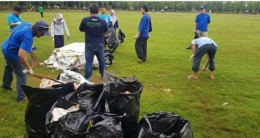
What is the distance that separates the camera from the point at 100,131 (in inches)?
115

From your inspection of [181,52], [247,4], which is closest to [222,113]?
[181,52]

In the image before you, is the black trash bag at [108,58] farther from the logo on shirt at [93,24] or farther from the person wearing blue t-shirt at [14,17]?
the person wearing blue t-shirt at [14,17]

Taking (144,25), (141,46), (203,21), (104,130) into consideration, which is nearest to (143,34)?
(144,25)

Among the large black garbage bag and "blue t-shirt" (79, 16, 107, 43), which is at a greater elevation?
"blue t-shirt" (79, 16, 107, 43)

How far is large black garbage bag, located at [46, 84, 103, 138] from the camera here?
3.04 m

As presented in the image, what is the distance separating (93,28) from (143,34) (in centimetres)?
294

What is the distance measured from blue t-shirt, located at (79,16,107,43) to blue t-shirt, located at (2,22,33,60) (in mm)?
1741

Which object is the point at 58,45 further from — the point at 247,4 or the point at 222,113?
the point at 247,4

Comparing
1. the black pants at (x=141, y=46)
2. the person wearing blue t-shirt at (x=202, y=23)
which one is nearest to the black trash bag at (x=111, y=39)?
the black pants at (x=141, y=46)

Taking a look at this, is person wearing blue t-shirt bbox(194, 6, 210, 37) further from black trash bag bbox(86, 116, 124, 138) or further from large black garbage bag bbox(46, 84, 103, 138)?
black trash bag bbox(86, 116, 124, 138)

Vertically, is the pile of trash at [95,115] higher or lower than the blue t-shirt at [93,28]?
lower

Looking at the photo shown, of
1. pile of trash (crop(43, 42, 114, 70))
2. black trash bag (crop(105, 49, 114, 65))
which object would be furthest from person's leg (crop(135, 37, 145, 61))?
pile of trash (crop(43, 42, 114, 70))

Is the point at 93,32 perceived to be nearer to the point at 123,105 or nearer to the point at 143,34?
the point at 143,34

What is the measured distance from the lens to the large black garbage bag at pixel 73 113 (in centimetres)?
304
